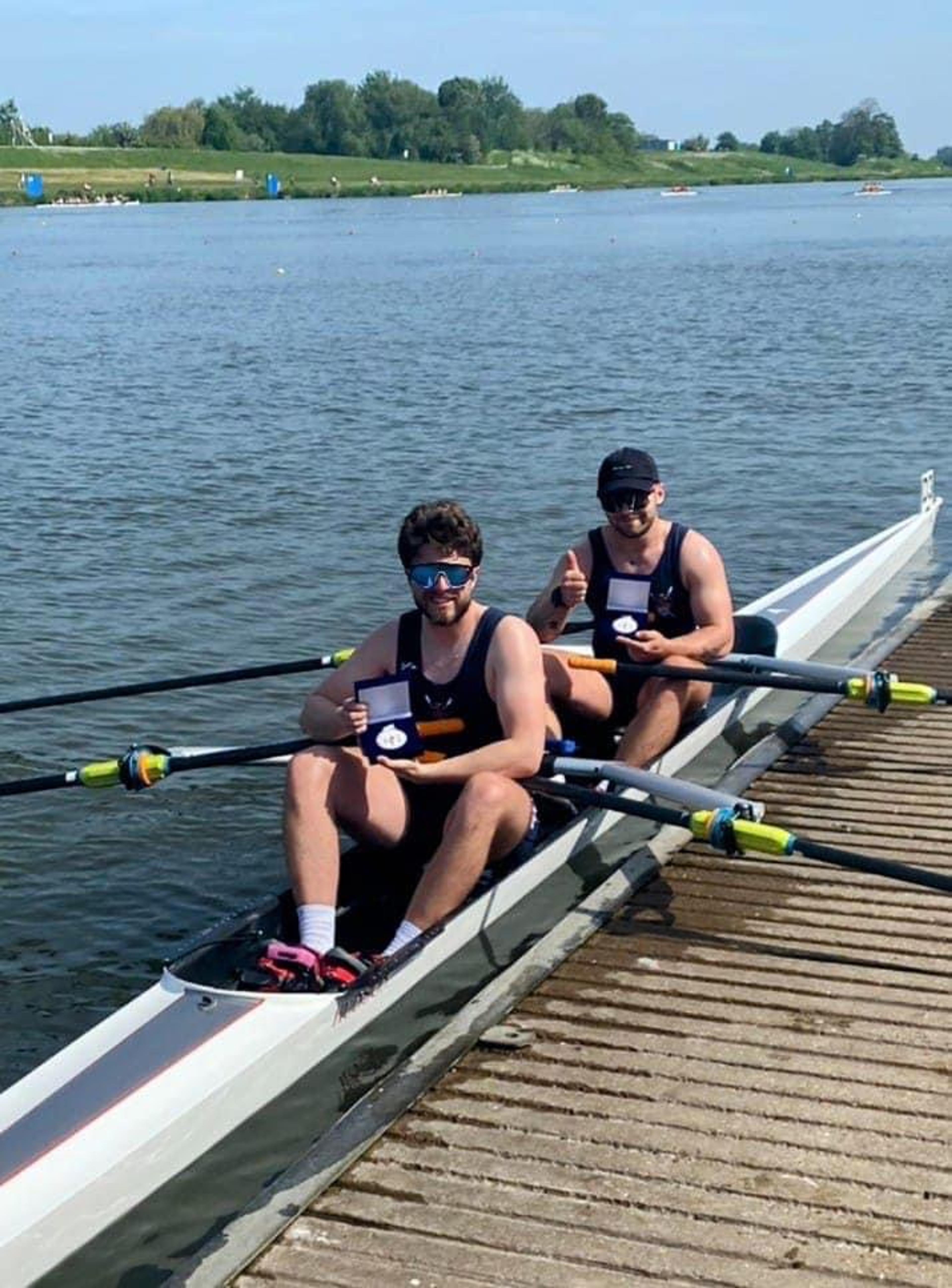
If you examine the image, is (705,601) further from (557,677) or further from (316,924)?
(316,924)

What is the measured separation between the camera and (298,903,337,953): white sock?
6398mm

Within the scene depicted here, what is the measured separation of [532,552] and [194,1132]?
39.4 feet

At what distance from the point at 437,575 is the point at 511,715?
2.15ft

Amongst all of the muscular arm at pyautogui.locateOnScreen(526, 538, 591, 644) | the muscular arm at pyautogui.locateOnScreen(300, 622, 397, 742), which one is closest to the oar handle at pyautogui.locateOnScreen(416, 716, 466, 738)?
the muscular arm at pyautogui.locateOnScreen(300, 622, 397, 742)

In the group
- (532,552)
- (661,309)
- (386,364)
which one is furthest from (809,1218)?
(661,309)

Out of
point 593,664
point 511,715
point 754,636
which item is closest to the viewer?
point 511,715

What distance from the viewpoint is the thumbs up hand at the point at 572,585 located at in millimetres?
8250

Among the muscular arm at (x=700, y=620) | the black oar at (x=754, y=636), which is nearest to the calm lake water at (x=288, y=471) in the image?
the muscular arm at (x=700, y=620)

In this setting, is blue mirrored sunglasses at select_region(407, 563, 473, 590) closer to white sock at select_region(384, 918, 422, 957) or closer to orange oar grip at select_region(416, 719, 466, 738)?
orange oar grip at select_region(416, 719, 466, 738)

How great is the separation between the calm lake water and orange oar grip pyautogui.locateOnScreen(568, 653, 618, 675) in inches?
84.3

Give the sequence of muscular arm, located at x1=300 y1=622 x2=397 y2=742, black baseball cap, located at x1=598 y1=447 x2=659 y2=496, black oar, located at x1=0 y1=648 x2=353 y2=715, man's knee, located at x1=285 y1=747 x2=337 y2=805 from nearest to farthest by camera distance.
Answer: man's knee, located at x1=285 y1=747 x2=337 y2=805, muscular arm, located at x1=300 y1=622 x2=397 y2=742, black baseball cap, located at x1=598 y1=447 x2=659 y2=496, black oar, located at x1=0 y1=648 x2=353 y2=715

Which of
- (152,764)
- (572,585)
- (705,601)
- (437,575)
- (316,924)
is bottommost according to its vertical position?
(316,924)

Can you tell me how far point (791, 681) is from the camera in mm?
8852

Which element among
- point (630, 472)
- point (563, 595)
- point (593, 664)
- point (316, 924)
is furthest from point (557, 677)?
point (316, 924)
